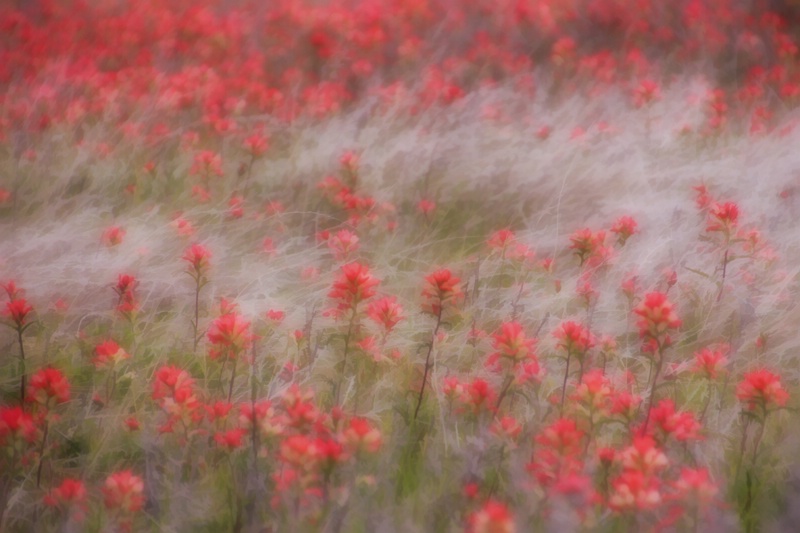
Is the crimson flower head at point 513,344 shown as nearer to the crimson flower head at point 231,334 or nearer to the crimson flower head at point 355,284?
the crimson flower head at point 355,284

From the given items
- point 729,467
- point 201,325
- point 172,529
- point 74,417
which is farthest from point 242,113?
point 729,467

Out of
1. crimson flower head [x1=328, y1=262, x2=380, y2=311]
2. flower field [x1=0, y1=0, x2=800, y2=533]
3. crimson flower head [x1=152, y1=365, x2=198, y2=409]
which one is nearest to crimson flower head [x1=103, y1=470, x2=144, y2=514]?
flower field [x1=0, y1=0, x2=800, y2=533]

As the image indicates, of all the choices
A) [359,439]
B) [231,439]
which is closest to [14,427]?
[231,439]

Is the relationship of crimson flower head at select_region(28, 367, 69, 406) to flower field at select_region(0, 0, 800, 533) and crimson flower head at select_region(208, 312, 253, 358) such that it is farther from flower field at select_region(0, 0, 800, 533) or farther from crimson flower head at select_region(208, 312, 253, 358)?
crimson flower head at select_region(208, 312, 253, 358)

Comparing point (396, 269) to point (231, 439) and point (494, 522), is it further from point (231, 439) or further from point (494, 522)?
point (494, 522)

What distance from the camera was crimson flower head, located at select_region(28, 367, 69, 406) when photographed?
50.3 inches

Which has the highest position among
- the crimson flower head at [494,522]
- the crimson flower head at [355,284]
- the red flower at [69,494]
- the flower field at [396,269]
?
the crimson flower head at [355,284]

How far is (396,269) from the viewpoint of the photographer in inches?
88.1

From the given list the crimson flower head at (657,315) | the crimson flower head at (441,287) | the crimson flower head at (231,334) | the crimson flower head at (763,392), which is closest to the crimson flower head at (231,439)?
the crimson flower head at (231,334)

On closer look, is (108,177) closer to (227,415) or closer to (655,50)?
(227,415)

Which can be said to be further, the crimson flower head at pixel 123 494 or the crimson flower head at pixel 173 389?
the crimson flower head at pixel 173 389

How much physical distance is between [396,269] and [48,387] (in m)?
1.20

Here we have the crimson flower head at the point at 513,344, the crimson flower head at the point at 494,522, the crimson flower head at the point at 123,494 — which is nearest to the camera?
the crimson flower head at the point at 494,522

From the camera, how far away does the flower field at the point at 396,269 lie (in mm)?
1289
